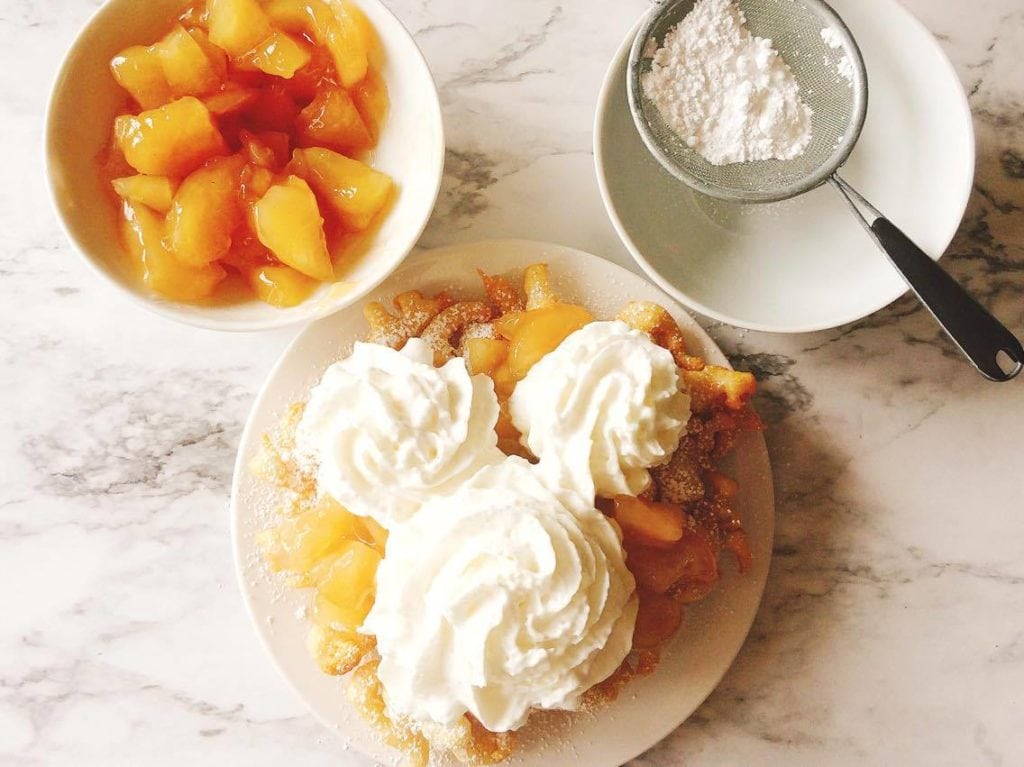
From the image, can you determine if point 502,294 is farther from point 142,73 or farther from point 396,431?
point 142,73

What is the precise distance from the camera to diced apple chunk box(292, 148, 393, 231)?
1.23 m

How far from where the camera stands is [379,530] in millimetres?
1239

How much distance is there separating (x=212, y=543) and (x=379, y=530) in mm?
374

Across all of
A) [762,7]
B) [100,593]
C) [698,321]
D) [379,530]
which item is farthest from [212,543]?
[762,7]

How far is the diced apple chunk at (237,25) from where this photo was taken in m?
1.17

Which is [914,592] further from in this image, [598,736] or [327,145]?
[327,145]

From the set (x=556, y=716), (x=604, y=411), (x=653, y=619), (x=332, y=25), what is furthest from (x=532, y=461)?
(x=332, y=25)

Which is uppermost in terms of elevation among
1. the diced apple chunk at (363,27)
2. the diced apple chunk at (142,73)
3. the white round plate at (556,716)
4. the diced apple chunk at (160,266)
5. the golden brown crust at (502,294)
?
the diced apple chunk at (363,27)

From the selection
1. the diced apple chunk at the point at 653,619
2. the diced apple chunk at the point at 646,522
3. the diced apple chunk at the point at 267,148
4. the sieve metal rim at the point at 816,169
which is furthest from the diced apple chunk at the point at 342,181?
the diced apple chunk at the point at 653,619

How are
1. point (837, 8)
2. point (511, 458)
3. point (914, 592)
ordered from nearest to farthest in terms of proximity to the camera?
point (511, 458) < point (837, 8) < point (914, 592)

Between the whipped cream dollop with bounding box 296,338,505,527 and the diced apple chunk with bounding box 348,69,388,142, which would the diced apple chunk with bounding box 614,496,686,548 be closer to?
the whipped cream dollop with bounding box 296,338,505,527

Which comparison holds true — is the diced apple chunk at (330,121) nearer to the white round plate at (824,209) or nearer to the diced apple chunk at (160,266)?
the diced apple chunk at (160,266)

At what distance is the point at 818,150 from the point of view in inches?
52.0

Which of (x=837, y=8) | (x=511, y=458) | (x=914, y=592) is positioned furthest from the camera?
(x=914, y=592)
